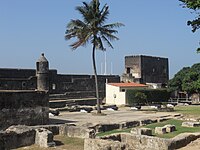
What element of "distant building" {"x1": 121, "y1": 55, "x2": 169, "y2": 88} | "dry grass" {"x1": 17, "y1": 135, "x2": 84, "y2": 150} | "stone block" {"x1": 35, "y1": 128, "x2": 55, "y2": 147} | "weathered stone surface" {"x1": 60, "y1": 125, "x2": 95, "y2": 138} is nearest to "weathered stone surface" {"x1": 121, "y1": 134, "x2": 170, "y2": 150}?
"weathered stone surface" {"x1": 60, "y1": 125, "x2": 95, "y2": 138}

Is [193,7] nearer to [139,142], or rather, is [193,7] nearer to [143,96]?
[139,142]

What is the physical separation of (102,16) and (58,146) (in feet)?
49.5

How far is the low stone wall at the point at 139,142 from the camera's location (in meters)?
10.7

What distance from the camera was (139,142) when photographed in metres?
12.9

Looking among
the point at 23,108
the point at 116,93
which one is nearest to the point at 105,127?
the point at 23,108

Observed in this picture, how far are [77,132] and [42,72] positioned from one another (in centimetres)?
1982

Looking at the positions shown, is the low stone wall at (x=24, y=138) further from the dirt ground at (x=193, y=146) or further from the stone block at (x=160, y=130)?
the stone block at (x=160, y=130)

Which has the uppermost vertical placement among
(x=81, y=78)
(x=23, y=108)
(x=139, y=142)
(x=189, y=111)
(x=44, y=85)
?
(x=81, y=78)

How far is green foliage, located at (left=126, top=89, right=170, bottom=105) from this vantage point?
38.8 meters

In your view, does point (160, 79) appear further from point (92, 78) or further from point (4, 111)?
point (4, 111)

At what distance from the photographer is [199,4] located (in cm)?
1037

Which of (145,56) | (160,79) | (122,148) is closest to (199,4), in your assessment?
(122,148)

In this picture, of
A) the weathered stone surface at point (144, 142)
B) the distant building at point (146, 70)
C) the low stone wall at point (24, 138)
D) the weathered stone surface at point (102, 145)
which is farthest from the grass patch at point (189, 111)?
the weathered stone surface at point (102, 145)

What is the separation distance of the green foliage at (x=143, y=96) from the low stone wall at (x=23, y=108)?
20.0 m
